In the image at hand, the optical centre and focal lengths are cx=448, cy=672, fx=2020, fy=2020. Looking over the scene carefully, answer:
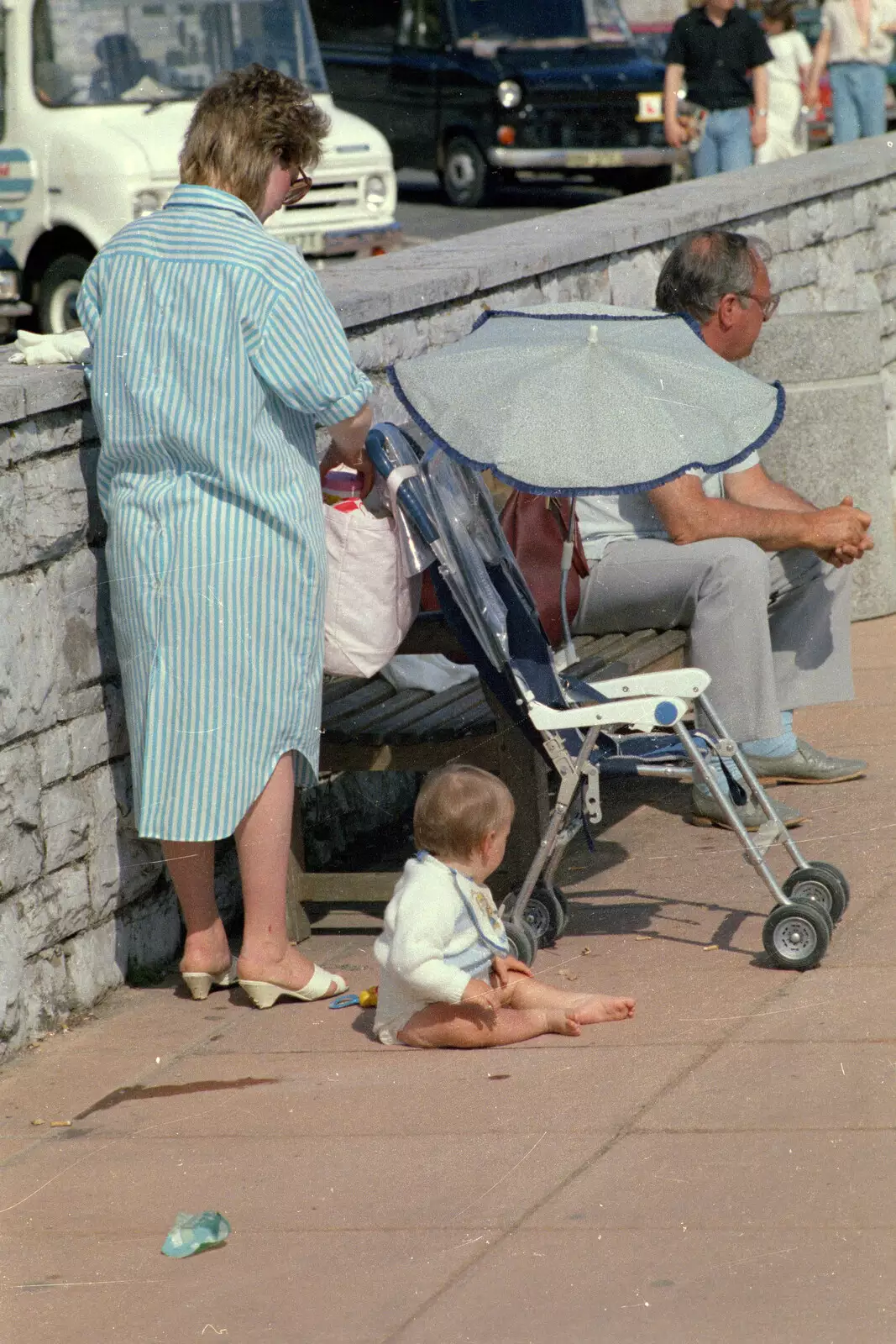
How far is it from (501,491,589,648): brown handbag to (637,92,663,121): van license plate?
50.1ft

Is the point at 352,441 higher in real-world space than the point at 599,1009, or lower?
higher

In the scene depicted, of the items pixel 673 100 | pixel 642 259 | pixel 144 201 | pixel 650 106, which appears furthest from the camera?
pixel 650 106

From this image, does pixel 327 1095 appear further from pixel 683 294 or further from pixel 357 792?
pixel 683 294

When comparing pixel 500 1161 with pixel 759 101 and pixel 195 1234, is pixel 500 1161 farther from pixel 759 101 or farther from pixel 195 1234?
pixel 759 101

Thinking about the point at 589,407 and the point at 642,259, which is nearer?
the point at 589,407

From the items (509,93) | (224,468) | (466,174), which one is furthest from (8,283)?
(224,468)

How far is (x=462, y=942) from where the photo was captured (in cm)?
417

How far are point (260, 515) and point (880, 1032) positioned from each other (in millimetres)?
1684

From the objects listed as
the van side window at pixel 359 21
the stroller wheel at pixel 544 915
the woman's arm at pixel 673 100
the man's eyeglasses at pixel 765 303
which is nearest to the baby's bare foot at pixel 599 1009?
the stroller wheel at pixel 544 915

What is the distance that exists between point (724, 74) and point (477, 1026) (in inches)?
400

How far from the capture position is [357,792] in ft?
19.6

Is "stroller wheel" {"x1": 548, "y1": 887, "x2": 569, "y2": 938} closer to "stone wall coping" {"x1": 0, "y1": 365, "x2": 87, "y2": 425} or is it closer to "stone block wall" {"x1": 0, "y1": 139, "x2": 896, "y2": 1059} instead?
"stone block wall" {"x1": 0, "y1": 139, "x2": 896, "y2": 1059}

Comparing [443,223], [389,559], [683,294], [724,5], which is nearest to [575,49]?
[443,223]

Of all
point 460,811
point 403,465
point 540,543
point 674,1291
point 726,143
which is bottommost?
point 674,1291
